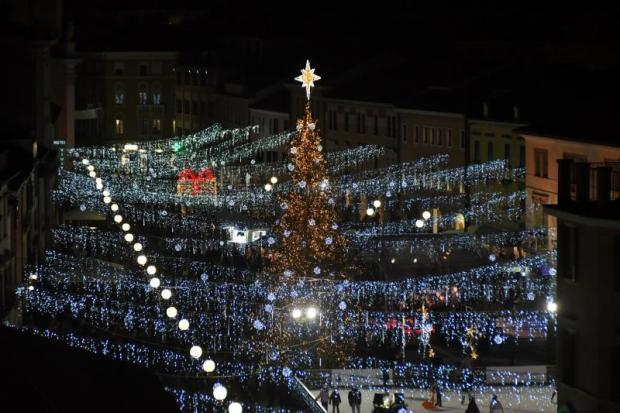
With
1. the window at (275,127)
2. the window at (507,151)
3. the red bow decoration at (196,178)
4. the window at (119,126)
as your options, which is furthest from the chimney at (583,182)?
the window at (119,126)

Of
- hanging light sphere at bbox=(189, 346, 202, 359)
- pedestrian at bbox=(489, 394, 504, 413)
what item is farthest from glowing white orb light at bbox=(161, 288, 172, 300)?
pedestrian at bbox=(489, 394, 504, 413)

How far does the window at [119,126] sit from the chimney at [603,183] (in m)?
110

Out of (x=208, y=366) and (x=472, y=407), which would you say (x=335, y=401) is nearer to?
(x=472, y=407)

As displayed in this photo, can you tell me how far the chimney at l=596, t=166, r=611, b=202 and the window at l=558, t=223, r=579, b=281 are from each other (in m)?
0.66

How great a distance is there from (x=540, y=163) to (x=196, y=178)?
30.0 metres

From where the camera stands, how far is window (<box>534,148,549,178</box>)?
2393 inches

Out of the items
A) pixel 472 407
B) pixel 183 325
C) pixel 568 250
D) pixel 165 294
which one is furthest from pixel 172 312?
pixel 568 250

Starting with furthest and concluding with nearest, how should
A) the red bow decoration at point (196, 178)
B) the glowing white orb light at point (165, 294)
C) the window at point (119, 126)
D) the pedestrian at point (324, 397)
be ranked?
the window at point (119, 126) → the red bow decoration at point (196, 178) → the glowing white orb light at point (165, 294) → the pedestrian at point (324, 397)

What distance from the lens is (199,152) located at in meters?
106

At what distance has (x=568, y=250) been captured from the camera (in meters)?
28.0

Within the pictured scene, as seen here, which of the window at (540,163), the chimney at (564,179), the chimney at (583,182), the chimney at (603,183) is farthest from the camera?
the window at (540,163)

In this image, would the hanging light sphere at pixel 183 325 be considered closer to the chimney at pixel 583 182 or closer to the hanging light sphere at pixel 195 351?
the hanging light sphere at pixel 195 351

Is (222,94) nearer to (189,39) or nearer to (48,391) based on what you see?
(189,39)

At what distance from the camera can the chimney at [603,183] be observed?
88.9ft
